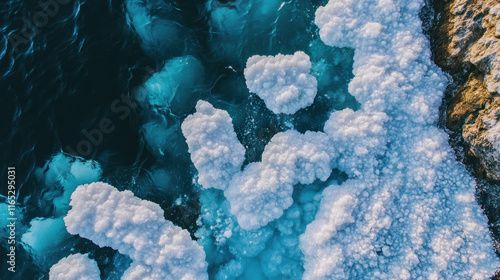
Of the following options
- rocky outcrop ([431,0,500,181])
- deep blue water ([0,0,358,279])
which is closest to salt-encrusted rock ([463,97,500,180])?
rocky outcrop ([431,0,500,181])

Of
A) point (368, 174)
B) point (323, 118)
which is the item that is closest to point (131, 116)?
point (323, 118)

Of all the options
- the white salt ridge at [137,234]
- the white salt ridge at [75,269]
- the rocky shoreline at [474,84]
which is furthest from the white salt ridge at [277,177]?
the white salt ridge at [75,269]

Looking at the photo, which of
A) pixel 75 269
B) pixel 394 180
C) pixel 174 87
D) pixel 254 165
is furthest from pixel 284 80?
pixel 75 269

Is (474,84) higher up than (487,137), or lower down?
higher up

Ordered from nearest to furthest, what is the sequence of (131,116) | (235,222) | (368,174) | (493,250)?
(493,250), (368,174), (235,222), (131,116)

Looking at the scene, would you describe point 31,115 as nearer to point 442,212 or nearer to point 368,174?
point 368,174

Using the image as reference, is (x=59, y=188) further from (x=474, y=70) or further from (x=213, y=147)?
(x=474, y=70)

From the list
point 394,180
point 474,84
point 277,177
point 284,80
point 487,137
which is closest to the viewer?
point 487,137
